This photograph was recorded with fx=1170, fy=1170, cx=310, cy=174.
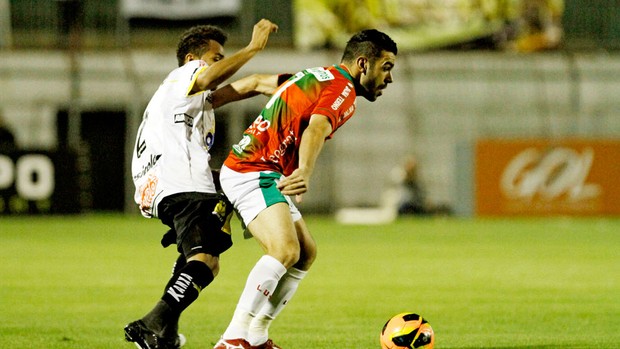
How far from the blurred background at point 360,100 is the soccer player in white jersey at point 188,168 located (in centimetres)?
1951

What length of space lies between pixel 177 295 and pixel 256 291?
22.5 inches

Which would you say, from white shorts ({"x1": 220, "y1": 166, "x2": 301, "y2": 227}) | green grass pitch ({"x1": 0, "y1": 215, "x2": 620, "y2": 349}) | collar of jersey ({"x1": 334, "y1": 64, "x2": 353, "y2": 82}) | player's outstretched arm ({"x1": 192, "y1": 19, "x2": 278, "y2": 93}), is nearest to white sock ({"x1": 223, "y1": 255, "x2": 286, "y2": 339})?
white shorts ({"x1": 220, "y1": 166, "x2": 301, "y2": 227})

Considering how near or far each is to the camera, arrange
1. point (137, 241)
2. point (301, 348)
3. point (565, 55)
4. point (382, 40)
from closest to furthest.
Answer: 1. point (382, 40)
2. point (301, 348)
3. point (137, 241)
4. point (565, 55)

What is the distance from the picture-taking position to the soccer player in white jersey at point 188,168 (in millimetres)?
7656

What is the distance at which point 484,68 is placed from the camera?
30844 millimetres

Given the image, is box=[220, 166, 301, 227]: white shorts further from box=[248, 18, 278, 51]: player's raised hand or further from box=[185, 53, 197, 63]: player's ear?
box=[185, 53, 197, 63]: player's ear

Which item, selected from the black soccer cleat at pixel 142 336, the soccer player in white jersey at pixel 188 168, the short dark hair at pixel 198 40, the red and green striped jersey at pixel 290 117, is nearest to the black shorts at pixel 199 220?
the soccer player in white jersey at pixel 188 168

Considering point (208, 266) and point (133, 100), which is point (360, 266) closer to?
point (208, 266)

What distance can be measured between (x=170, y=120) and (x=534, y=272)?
754 cm

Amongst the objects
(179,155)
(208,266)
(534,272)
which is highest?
(179,155)

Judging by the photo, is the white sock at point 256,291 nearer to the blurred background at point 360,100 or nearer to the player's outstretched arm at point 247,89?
the player's outstretched arm at point 247,89

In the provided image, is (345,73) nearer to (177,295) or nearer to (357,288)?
(177,295)

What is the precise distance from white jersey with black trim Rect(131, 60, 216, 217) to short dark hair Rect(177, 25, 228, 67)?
0.27m

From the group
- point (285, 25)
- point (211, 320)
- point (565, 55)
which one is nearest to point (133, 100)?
point (285, 25)
